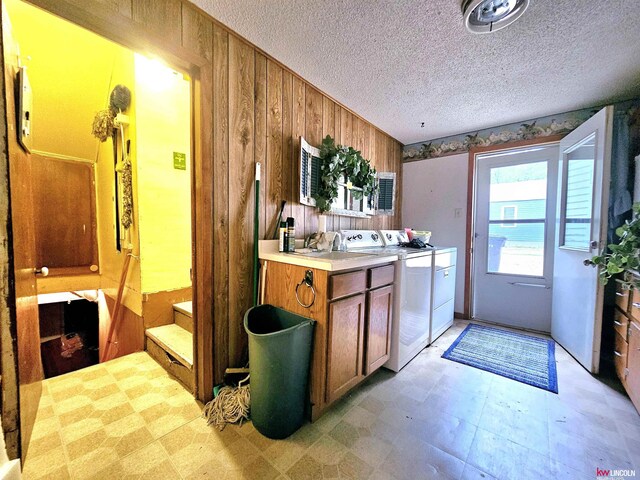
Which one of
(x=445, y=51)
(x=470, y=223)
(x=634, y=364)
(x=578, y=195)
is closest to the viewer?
(x=634, y=364)

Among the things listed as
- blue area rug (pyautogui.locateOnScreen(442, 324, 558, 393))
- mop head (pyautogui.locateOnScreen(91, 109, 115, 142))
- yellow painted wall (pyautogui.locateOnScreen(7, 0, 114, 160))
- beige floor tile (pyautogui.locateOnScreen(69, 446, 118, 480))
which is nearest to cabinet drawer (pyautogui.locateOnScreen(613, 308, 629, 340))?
blue area rug (pyautogui.locateOnScreen(442, 324, 558, 393))

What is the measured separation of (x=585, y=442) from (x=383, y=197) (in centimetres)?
244

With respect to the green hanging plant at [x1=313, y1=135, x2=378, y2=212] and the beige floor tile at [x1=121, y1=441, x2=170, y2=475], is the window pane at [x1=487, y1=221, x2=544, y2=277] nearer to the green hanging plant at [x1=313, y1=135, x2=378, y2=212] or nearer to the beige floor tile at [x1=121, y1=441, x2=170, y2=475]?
the green hanging plant at [x1=313, y1=135, x2=378, y2=212]

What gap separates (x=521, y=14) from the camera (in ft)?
4.32

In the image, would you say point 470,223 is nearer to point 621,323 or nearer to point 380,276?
point 621,323

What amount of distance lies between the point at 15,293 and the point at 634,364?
10.8 feet

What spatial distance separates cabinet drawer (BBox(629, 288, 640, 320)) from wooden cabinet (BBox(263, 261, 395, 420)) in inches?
57.0

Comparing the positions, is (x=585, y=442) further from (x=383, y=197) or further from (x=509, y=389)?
(x=383, y=197)

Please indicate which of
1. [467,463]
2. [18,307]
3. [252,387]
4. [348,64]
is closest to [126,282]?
[18,307]

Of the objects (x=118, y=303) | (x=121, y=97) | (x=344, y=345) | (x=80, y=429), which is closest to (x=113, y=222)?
(x=118, y=303)

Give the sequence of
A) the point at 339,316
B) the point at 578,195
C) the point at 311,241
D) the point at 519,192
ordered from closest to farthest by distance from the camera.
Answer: the point at 339,316
the point at 311,241
the point at 578,195
the point at 519,192

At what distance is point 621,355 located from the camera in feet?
5.72

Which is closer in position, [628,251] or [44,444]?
[44,444]

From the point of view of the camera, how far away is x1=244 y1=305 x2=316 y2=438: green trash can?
123cm
